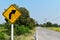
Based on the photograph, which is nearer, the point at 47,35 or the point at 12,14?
the point at 12,14

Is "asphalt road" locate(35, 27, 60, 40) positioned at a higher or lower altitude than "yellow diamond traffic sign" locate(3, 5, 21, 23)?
lower

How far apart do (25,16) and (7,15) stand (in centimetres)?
4560

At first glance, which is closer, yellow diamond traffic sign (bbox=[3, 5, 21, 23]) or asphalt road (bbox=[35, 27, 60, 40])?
yellow diamond traffic sign (bbox=[3, 5, 21, 23])

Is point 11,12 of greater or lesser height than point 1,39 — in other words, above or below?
above

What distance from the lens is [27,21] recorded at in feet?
187

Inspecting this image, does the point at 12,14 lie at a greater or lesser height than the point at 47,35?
greater

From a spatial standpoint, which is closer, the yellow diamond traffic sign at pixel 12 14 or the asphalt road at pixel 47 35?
the yellow diamond traffic sign at pixel 12 14

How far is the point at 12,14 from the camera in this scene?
1088 centimetres

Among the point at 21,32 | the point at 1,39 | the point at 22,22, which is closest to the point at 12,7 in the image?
the point at 1,39

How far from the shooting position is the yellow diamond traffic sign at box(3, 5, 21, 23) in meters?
10.8

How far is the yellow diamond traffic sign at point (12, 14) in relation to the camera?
35.4 feet

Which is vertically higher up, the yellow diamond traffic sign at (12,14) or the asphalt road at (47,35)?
the yellow diamond traffic sign at (12,14)

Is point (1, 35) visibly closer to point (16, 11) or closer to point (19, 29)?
point (16, 11)

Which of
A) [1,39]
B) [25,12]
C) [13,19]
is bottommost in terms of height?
[1,39]
